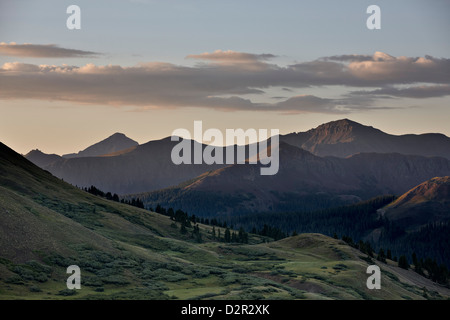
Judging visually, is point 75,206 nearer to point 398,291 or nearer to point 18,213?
point 18,213

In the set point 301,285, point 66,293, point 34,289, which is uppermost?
point 34,289

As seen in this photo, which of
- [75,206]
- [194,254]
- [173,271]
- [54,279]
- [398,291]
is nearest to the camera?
[54,279]

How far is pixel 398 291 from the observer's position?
13500cm

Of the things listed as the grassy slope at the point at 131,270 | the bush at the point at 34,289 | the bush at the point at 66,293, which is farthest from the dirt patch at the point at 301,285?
the bush at the point at 34,289

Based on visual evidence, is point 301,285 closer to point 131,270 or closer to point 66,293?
point 131,270

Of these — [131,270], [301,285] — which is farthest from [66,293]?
[301,285]

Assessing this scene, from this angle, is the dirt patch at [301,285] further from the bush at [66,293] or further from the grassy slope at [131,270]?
the bush at [66,293]

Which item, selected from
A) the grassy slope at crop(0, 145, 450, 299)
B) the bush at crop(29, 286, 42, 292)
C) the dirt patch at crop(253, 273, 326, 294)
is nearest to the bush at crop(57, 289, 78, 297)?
the grassy slope at crop(0, 145, 450, 299)

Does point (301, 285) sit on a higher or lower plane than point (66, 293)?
lower

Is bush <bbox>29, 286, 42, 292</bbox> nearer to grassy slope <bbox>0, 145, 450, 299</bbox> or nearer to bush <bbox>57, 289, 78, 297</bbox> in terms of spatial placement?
grassy slope <bbox>0, 145, 450, 299</bbox>
